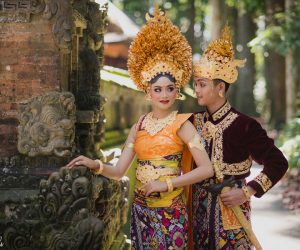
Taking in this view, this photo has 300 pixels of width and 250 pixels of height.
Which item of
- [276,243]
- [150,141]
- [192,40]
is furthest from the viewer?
[192,40]

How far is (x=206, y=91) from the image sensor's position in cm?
466

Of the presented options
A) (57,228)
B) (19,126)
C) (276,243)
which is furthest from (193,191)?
(276,243)

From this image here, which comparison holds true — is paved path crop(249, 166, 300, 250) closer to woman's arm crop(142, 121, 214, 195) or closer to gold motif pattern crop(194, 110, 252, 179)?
gold motif pattern crop(194, 110, 252, 179)

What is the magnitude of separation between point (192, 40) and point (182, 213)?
16843mm

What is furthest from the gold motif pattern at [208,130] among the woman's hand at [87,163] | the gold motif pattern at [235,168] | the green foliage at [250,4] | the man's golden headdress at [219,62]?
the green foliage at [250,4]

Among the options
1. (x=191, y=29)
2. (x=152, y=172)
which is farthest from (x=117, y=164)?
(x=191, y=29)

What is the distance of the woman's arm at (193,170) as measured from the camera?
4.22 m

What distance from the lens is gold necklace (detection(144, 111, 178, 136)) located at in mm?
4418

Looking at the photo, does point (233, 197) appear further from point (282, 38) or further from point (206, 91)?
point (282, 38)

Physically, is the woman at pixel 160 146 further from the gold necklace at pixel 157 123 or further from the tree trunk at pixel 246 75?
the tree trunk at pixel 246 75

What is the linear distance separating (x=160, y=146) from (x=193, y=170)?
0.28m

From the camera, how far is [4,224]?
4836 mm

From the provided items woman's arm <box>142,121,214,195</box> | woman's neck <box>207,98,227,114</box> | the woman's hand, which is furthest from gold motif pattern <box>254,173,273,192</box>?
the woman's hand

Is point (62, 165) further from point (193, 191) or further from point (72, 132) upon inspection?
point (193, 191)
